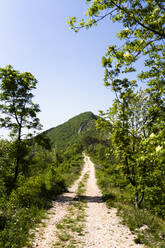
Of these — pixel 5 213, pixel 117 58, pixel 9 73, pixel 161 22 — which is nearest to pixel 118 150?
pixel 117 58

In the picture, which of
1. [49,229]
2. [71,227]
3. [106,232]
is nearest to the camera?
[106,232]

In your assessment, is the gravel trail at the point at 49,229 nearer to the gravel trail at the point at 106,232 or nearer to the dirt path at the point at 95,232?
the dirt path at the point at 95,232

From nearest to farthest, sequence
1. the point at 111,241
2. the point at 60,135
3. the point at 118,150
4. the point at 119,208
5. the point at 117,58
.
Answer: the point at 117,58 → the point at 111,241 → the point at 118,150 → the point at 119,208 → the point at 60,135

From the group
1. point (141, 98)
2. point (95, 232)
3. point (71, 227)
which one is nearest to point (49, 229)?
point (71, 227)

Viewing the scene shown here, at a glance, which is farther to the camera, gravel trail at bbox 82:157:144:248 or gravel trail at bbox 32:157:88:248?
gravel trail at bbox 82:157:144:248

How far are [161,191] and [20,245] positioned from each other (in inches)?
252

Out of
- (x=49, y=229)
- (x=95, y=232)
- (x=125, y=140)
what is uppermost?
(x=125, y=140)

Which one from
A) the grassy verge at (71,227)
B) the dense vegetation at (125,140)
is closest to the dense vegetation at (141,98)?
the dense vegetation at (125,140)

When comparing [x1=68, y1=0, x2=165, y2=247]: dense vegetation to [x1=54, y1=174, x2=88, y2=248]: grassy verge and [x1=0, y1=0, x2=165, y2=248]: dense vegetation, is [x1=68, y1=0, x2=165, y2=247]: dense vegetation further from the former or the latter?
[x1=54, y1=174, x2=88, y2=248]: grassy verge

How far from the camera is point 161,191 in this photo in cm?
670

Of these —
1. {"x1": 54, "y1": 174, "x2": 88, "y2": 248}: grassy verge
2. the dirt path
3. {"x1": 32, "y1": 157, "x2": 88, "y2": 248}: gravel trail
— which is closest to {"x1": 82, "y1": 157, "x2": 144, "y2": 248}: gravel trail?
the dirt path

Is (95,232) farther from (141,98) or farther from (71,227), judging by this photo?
(141,98)

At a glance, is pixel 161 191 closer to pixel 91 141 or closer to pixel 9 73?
pixel 9 73

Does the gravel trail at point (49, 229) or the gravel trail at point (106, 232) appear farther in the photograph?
the gravel trail at point (106, 232)
